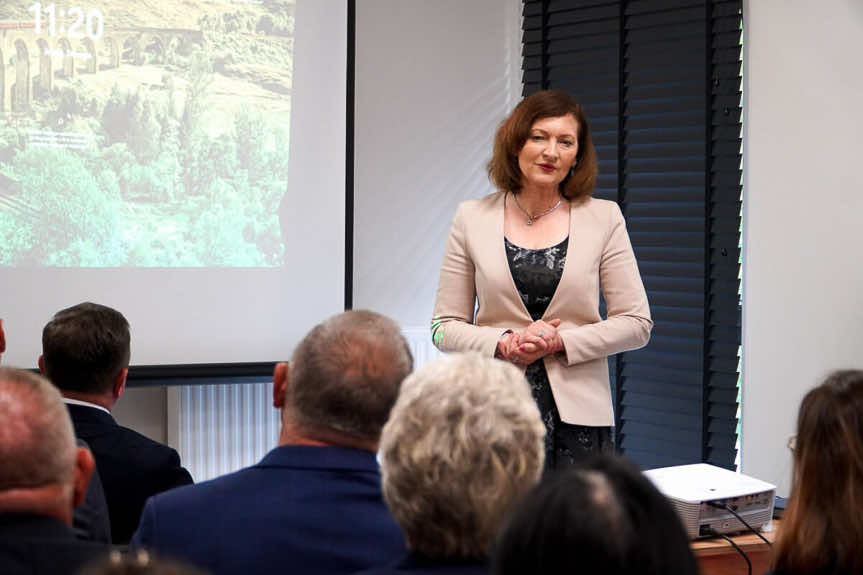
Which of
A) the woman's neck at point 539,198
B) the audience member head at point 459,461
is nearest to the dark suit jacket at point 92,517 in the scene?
the audience member head at point 459,461

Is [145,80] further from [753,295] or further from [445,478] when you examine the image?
[445,478]

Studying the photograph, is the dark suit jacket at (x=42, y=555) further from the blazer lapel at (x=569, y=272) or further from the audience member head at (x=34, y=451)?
the blazer lapel at (x=569, y=272)

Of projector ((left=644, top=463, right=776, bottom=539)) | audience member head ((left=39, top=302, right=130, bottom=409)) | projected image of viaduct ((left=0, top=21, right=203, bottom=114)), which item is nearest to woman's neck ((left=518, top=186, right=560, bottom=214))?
projector ((left=644, top=463, right=776, bottom=539))

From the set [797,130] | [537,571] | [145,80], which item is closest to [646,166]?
[797,130]

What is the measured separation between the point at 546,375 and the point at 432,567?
5.01ft

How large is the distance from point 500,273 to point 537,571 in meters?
1.92

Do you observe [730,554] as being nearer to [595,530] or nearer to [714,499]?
[714,499]

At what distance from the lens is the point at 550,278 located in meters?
2.65

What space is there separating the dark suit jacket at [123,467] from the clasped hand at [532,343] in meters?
0.86

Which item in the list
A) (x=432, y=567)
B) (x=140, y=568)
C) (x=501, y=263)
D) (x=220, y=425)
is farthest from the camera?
(x=220, y=425)

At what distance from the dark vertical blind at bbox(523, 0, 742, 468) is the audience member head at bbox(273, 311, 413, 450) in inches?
99.1

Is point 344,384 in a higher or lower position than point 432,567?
higher

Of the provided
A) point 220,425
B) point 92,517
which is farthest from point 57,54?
point 92,517

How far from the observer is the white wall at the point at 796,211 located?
3486 millimetres
